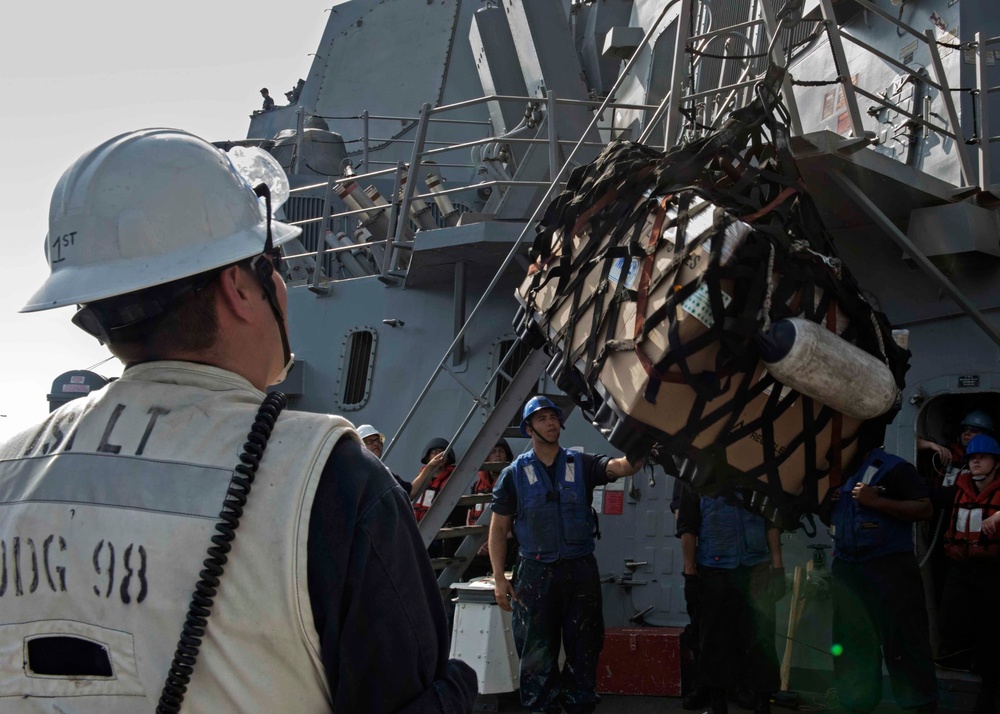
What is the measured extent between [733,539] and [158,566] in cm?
486

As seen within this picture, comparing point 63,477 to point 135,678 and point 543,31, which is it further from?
point 543,31

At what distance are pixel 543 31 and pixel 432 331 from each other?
381cm

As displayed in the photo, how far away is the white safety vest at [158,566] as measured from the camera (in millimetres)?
1311

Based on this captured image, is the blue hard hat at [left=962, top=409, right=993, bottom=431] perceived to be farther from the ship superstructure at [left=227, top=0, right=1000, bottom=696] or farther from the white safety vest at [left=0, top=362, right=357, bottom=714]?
the white safety vest at [left=0, top=362, right=357, bottom=714]

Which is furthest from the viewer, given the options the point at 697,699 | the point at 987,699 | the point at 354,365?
the point at 354,365

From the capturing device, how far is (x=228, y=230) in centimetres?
155

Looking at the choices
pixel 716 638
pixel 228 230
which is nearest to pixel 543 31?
pixel 716 638

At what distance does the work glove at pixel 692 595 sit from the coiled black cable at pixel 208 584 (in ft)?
17.0

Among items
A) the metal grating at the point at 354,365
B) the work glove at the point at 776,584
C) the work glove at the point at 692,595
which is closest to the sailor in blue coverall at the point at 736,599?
the work glove at the point at 776,584

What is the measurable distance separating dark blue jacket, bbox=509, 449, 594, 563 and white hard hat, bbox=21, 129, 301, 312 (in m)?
4.09

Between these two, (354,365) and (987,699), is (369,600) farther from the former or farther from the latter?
(354,365)

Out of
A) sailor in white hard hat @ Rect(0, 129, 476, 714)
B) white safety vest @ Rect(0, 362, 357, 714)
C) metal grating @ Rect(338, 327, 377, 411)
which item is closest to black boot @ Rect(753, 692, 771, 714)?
sailor in white hard hat @ Rect(0, 129, 476, 714)

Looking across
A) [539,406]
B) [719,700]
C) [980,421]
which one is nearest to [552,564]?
[539,406]

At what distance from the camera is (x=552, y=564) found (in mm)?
5402
